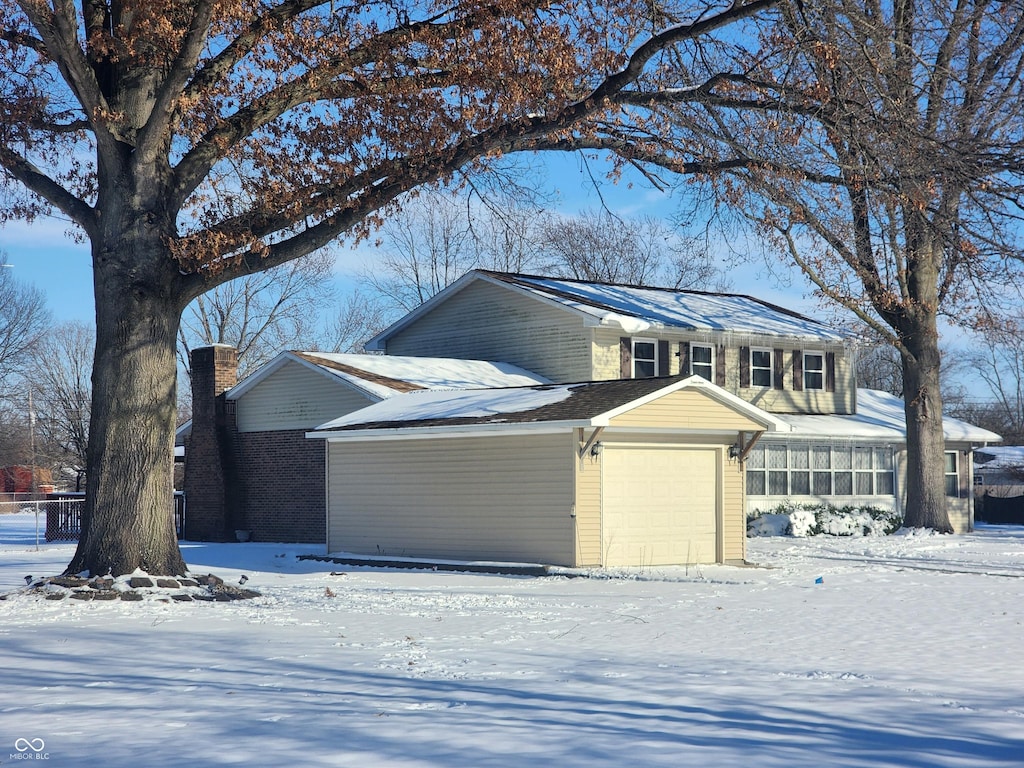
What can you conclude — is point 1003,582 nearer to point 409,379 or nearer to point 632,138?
point 632,138

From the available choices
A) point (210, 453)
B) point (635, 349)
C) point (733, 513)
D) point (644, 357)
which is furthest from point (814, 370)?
point (210, 453)

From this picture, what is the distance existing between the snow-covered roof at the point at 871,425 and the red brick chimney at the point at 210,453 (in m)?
15.4

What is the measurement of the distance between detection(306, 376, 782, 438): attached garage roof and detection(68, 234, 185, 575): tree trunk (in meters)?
6.87

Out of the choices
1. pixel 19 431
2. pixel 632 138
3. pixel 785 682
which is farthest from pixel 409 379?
pixel 19 431

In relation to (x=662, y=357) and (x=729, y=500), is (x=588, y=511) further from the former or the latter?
(x=662, y=357)

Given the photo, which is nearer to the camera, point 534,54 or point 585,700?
point 585,700

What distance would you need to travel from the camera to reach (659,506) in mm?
22344

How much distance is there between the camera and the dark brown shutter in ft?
108

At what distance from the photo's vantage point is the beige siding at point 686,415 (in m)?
21.3

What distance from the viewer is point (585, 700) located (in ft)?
30.1

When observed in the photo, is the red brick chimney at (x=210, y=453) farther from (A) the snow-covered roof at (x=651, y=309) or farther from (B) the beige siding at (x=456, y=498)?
(A) the snow-covered roof at (x=651, y=309)

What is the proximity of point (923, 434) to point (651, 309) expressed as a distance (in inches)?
332

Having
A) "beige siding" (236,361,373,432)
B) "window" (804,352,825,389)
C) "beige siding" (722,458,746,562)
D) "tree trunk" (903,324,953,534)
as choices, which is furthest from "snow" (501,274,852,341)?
"beige siding" (722,458,746,562)

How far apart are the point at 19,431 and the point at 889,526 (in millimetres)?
63255
